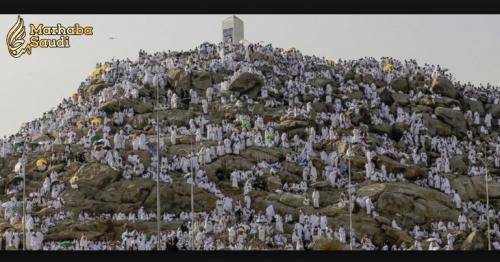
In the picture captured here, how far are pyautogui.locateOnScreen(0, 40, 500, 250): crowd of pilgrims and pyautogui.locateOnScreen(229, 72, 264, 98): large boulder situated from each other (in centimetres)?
71

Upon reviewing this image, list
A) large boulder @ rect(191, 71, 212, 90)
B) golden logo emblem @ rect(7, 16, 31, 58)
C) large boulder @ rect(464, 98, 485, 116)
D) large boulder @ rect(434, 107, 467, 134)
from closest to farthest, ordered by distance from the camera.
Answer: golden logo emblem @ rect(7, 16, 31, 58) < large boulder @ rect(434, 107, 467, 134) < large boulder @ rect(191, 71, 212, 90) < large boulder @ rect(464, 98, 485, 116)

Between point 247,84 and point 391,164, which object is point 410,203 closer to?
point 391,164

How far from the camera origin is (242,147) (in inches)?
2175

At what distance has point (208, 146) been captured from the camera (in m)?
55.1

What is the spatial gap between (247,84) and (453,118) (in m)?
19.1

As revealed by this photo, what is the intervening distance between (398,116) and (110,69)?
2930 centimetres

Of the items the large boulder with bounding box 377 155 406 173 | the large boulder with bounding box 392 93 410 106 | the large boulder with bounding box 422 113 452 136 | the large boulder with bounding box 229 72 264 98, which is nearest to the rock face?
the large boulder with bounding box 377 155 406 173

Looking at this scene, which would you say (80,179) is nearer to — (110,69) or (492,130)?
(110,69)

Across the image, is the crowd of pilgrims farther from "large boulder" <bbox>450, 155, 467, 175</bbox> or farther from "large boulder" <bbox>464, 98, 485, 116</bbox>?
"large boulder" <bbox>464, 98, 485, 116</bbox>

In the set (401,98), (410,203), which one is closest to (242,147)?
(410,203)

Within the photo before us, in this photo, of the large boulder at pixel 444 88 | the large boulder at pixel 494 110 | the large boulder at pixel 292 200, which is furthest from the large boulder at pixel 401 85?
the large boulder at pixel 292 200

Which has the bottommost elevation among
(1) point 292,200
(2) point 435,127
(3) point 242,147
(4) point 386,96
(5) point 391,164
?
(1) point 292,200

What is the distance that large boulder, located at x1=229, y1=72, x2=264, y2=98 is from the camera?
69.8 metres

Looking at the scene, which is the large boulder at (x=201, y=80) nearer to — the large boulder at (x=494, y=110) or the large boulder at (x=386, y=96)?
the large boulder at (x=386, y=96)
